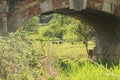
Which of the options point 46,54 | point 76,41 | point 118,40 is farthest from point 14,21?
point 76,41

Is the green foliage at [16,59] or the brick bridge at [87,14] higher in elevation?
the brick bridge at [87,14]

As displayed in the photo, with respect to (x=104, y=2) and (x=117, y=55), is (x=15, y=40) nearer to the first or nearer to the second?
(x=104, y=2)

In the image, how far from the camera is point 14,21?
834 cm

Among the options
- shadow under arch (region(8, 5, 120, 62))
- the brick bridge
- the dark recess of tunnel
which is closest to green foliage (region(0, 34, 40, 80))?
the brick bridge

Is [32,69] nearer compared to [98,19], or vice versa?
[32,69]

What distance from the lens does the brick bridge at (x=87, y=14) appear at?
27.3ft

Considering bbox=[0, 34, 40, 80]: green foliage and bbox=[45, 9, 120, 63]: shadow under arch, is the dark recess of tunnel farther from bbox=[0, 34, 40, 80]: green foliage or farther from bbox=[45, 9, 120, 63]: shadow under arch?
bbox=[0, 34, 40, 80]: green foliage

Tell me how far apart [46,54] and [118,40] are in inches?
242

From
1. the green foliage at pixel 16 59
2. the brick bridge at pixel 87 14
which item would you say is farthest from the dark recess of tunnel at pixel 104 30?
the green foliage at pixel 16 59

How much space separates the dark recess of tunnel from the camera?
36.1 feet

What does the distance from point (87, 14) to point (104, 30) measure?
1.35 m

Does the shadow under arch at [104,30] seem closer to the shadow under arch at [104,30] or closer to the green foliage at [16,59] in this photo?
the shadow under arch at [104,30]

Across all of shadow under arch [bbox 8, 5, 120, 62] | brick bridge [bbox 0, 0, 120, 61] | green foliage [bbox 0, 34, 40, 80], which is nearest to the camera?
green foliage [bbox 0, 34, 40, 80]

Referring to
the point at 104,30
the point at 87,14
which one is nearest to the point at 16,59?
the point at 87,14
